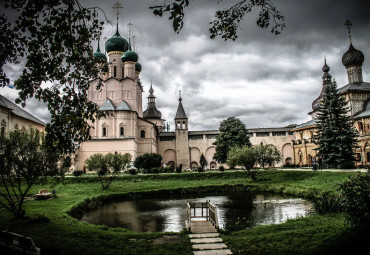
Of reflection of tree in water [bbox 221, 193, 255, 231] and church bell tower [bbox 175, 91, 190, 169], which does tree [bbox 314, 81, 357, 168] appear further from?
church bell tower [bbox 175, 91, 190, 169]

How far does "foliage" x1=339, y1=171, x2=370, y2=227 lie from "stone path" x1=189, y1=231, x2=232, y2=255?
2.43 metres

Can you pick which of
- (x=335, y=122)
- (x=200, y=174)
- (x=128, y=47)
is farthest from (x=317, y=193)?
(x=128, y=47)

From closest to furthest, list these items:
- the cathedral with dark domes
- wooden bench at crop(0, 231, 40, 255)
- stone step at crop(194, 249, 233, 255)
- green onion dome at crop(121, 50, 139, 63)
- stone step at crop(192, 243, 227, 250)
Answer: wooden bench at crop(0, 231, 40, 255)
stone step at crop(194, 249, 233, 255)
stone step at crop(192, 243, 227, 250)
the cathedral with dark domes
green onion dome at crop(121, 50, 139, 63)

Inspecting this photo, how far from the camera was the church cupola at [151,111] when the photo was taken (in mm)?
53750

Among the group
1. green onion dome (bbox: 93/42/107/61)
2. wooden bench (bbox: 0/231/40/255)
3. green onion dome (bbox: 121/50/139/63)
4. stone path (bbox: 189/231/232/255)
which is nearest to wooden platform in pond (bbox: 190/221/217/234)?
stone path (bbox: 189/231/232/255)

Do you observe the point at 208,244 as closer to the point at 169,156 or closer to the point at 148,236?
the point at 148,236

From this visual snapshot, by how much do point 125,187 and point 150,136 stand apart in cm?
1733

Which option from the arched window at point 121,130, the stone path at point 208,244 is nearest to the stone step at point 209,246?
the stone path at point 208,244

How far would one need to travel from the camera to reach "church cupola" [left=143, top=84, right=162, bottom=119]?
53750 millimetres

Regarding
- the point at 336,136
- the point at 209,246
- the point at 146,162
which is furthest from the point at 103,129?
the point at 209,246

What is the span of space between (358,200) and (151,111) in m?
50.2

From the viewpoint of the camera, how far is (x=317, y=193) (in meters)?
15.2

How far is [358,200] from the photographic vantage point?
5.41 metres

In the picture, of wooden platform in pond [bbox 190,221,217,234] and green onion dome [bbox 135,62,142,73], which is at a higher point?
green onion dome [bbox 135,62,142,73]
